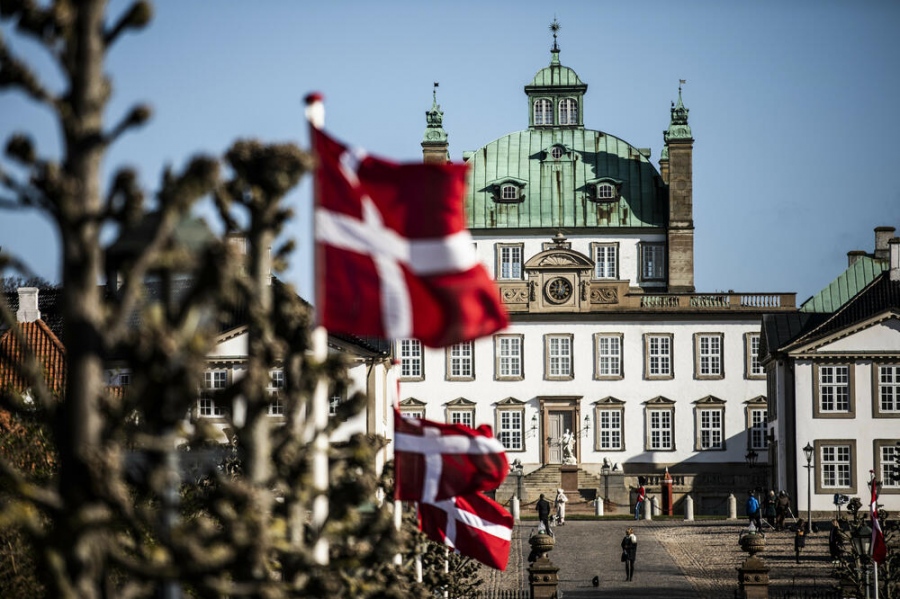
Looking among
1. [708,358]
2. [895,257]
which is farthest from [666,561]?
[708,358]

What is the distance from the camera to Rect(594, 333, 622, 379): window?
96.0m

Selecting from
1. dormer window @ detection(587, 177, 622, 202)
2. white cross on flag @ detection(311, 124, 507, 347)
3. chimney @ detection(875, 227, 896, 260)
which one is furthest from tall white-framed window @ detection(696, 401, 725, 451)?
white cross on flag @ detection(311, 124, 507, 347)

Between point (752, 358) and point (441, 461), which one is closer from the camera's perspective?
point (441, 461)

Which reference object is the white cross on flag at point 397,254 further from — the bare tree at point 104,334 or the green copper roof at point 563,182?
the green copper roof at point 563,182

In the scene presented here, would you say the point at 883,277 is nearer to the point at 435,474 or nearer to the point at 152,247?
the point at 435,474

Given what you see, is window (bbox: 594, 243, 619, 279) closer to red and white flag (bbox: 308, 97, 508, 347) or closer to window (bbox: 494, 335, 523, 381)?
window (bbox: 494, 335, 523, 381)

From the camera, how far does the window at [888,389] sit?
78.8 m

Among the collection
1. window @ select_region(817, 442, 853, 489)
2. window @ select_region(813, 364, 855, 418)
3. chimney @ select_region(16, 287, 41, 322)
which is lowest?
window @ select_region(817, 442, 853, 489)

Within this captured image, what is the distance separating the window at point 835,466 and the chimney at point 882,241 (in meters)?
17.5

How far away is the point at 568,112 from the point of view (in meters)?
113

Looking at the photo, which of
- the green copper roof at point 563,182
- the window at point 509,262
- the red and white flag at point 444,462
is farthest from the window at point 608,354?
the red and white flag at point 444,462

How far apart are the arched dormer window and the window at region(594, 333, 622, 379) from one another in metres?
21.0

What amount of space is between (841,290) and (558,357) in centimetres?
1501

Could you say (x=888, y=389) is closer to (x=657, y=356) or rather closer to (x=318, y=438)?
(x=657, y=356)
